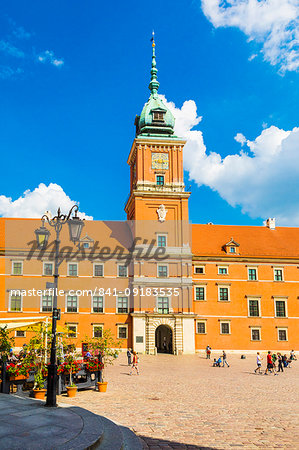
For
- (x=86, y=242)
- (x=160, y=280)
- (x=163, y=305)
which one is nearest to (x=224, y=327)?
(x=163, y=305)

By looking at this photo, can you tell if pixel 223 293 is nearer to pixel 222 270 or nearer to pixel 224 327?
pixel 222 270

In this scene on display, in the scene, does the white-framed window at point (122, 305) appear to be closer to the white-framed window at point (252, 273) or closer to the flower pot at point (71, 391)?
the white-framed window at point (252, 273)

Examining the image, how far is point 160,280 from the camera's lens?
41688 millimetres

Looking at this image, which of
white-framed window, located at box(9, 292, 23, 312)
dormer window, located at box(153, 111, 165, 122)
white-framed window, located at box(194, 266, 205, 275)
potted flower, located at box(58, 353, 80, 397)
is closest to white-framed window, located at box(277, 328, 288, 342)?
white-framed window, located at box(194, 266, 205, 275)

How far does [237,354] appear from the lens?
1612 inches

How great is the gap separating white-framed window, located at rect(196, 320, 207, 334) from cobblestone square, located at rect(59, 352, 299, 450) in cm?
1802

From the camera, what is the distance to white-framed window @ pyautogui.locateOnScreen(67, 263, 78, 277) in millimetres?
42031

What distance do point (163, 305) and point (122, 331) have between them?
4896mm

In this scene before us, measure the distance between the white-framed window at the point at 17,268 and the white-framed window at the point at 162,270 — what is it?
14158mm

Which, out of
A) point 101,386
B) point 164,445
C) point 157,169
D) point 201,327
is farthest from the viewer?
point 157,169

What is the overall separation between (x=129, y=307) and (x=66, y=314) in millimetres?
6372

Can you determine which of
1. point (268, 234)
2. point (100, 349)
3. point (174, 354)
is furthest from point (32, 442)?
point (268, 234)

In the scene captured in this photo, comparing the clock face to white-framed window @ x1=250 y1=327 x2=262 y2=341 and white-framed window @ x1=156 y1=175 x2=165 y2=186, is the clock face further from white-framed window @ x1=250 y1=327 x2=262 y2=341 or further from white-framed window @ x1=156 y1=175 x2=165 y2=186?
white-framed window @ x1=250 y1=327 x2=262 y2=341

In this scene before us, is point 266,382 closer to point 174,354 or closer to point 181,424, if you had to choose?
point 181,424
